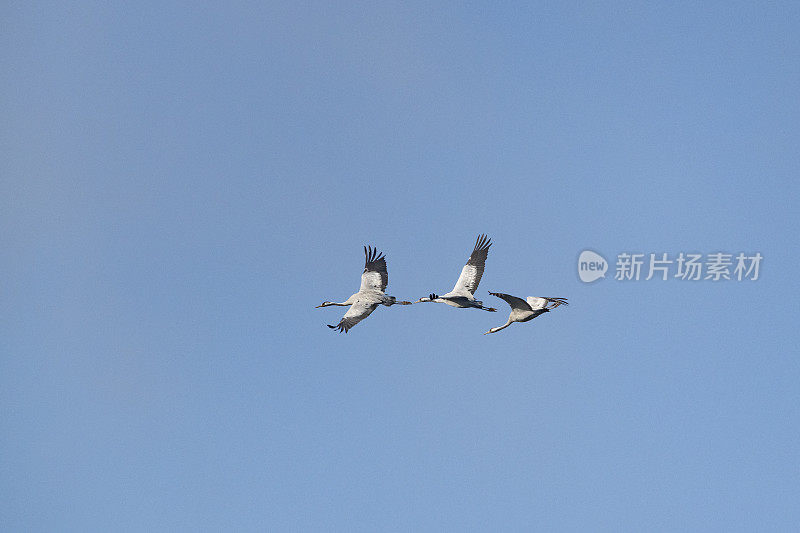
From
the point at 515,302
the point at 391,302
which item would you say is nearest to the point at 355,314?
the point at 391,302

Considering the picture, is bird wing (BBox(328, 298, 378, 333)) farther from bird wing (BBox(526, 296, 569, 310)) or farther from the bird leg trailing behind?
bird wing (BBox(526, 296, 569, 310))

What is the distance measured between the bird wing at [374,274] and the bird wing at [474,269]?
6.37 m

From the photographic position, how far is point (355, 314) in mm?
55781

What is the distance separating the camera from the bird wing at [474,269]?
5725 cm

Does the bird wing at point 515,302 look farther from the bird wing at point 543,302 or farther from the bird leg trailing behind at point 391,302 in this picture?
the bird leg trailing behind at point 391,302

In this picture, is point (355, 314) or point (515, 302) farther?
point (355, 314)

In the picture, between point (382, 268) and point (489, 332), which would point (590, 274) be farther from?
point (382, 268)

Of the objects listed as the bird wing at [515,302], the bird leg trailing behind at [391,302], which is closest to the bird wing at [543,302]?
the bird wing at [515,302]

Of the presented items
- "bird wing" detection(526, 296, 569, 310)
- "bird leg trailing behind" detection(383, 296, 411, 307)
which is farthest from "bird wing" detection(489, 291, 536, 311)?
"bird leg trailing behind" detection(383, 296, 411, 307)

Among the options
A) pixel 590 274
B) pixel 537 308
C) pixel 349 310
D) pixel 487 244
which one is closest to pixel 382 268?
pixel 349 310

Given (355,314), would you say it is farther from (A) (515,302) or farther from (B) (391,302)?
(A) (515,302)

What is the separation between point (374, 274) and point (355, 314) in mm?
4785

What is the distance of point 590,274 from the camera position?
51.3m

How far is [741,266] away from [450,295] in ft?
75.6
